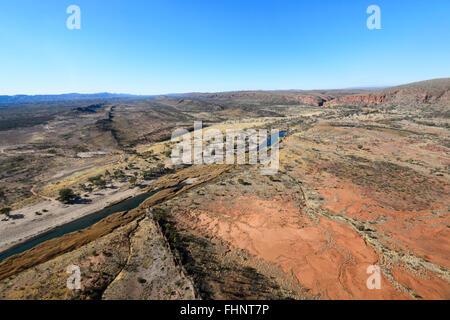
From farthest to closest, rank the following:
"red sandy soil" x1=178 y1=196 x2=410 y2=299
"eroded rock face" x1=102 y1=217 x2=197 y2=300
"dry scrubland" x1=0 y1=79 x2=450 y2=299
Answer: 1. "dry scrubland" x1=0 y1=79 x2=450 y2=299
2. "red sandy soil" x1=178 y1=196 x2=410 y2=299
3. "eroded rock face" x1=102 y1=217 x2=197 y2=300

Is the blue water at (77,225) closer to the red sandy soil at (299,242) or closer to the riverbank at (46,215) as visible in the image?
the riverbank at (46,215)

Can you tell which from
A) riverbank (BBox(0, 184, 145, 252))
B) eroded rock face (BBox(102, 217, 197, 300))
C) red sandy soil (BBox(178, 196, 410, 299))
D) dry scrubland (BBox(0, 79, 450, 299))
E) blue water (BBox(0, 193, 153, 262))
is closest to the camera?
eroded rock face (BBox(102, 217, 197, 300))

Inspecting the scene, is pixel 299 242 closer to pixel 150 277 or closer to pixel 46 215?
pixel 150 277

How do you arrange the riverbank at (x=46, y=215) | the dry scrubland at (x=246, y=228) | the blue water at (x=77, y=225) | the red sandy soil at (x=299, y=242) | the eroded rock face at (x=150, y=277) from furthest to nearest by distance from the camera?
the riverbank at (x=46, y=215) < the blue water at (x=77, y=225) < the dry scrubland at (x=246, y=228) < the red sandy soil at (x=299, y=242) < the eroded rock face at (x=150, y=277)

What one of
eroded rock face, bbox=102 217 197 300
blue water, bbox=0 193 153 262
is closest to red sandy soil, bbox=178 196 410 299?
eroded rock face, bbox=102 217 197 300

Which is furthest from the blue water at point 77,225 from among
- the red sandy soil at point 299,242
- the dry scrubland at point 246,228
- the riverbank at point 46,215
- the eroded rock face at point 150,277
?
the red sandy soil at point 299,242

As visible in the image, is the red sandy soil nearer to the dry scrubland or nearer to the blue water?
the dry scrubland

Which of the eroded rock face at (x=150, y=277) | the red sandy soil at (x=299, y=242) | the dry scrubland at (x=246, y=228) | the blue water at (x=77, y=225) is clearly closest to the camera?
the eroded rock face at (x=150, y=277)

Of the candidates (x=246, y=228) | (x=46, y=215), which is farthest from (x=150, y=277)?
(x=46, y=215)

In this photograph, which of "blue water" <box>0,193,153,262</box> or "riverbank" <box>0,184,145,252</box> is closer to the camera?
"blue water" <box>0,193,153,262</box>
